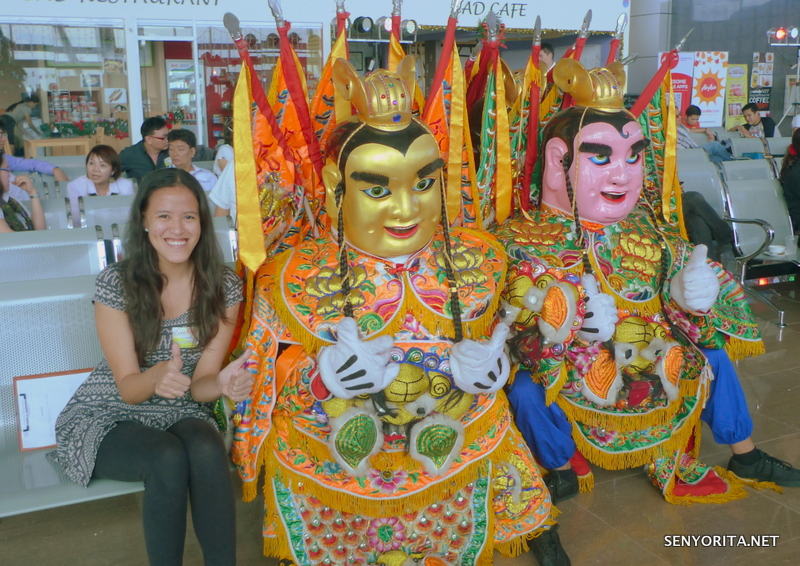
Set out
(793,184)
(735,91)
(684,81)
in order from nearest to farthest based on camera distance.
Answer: (793,184) < (684,81) < (735,91)

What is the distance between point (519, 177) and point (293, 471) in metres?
1.37

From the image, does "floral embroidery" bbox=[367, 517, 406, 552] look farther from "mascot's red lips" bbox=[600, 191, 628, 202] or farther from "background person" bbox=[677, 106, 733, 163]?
"background person" bbox=[677, 106, 733, 163]

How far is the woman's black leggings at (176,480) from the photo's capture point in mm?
1870

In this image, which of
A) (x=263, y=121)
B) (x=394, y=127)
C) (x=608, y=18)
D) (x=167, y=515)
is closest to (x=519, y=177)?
(x=394, y=127)

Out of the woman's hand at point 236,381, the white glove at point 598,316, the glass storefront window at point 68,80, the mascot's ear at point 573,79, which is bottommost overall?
the woman's hand at point 236,381

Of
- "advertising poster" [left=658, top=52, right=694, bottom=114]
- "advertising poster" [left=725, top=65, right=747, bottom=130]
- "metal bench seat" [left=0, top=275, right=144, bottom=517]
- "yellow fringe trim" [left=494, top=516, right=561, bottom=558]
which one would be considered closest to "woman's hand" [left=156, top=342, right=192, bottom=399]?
"metal bench seat" [left=0, top=275, right=144, bottom=517]

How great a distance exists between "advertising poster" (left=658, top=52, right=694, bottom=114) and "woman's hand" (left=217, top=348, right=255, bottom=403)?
10.0 meters

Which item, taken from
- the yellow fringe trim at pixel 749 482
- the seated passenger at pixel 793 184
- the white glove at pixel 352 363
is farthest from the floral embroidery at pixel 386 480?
the seated passenger at pixel 793 184

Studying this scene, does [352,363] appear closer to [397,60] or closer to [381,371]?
[381,371]

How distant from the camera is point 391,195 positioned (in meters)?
2.10

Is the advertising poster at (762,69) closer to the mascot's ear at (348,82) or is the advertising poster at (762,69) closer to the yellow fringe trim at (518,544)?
the yellow fringe trim at (518,544)

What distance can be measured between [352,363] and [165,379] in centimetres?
47

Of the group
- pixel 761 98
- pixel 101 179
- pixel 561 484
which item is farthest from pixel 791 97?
pixel 561 484

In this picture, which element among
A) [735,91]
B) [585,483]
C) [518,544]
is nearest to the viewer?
[518,544]
